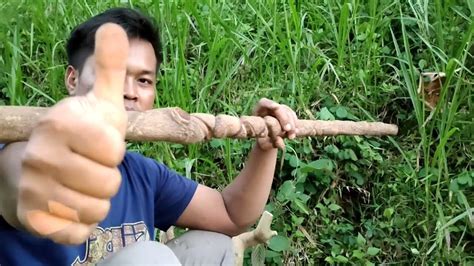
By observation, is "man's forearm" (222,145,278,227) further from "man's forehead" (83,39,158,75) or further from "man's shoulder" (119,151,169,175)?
"man's forehead" (83,39,158,75)

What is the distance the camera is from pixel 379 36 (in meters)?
2.81

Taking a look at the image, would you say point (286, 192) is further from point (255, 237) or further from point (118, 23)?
point (118, 23)

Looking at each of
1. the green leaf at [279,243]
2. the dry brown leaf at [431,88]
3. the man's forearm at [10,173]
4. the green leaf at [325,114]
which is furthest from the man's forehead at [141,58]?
the dry brown leaf at [431,88]

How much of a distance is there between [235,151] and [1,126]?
1626mm

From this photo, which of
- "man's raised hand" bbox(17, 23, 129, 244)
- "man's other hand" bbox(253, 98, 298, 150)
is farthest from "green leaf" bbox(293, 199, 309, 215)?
"man's raised hand" bbox(17, 23, 129, 244)

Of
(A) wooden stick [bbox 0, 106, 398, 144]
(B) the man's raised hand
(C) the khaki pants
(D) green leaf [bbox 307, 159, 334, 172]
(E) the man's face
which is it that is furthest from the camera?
(D) green leaf [bbox 307, 159, 334, 172]

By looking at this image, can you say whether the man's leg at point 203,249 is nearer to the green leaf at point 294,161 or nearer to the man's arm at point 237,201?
the man's arm at point 237,201

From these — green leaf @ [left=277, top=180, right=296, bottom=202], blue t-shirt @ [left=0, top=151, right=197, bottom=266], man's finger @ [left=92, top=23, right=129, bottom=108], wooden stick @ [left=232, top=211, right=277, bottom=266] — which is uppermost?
man's finger @ [left=92, top=23, right=129, bottom=108]

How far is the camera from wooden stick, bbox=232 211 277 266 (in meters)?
2.06

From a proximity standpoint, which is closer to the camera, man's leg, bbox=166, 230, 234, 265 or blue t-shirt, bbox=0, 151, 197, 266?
blue t-shirt, bbox=0, 151, 197, 266

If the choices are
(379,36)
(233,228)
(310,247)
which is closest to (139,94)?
(233,228)

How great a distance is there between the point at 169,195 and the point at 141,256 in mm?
529

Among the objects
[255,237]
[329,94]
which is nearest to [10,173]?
[255,237]

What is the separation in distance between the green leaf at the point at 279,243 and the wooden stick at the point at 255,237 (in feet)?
0.70
